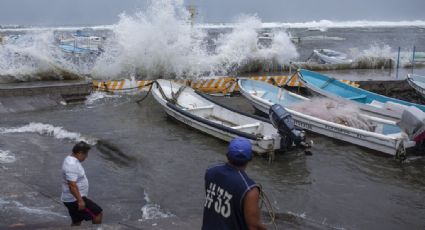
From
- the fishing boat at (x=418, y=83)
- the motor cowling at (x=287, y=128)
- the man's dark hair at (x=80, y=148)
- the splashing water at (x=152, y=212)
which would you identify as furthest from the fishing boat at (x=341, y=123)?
the man's dark hair at (x=80, y=148)

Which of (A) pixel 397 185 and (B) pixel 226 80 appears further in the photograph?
(B) pixel 226 80

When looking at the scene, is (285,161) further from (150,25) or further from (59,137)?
(150,25)

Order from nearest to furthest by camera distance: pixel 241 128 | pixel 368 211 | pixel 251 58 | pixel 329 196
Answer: pixel 368 211, pixel 329 196, pixel 241 128, pixel 251 58

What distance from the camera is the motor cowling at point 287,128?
975cm

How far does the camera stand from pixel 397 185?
8.92 metres

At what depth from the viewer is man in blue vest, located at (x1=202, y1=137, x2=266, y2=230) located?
314cm

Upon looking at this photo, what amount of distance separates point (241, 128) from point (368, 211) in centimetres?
411

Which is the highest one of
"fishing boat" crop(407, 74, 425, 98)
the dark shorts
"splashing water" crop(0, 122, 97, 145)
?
"fishing boat" crop(407, 74, 425, 98)

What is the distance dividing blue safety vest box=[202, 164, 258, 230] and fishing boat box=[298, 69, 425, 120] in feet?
32.8

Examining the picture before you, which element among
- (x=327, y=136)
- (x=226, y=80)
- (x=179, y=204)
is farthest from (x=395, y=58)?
(x=179, y=204)

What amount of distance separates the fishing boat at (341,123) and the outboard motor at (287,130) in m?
1.93

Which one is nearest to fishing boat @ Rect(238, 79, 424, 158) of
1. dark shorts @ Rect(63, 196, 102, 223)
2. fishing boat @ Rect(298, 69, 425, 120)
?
fishing boat @ Rect(298, 69, 425, 120)

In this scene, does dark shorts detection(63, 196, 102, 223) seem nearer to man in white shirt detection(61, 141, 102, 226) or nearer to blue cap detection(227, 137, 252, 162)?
man in white shirt detection(61, 141, 102, 226)

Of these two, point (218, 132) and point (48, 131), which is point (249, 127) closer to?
point (218, 132)
